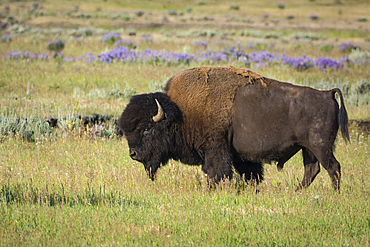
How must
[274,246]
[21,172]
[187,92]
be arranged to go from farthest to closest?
[21,172]
[187,92]
[274,246]

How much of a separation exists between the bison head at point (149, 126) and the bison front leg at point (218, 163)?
598 mm

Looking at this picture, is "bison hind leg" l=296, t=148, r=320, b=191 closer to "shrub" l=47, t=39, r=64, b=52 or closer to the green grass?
the green grass

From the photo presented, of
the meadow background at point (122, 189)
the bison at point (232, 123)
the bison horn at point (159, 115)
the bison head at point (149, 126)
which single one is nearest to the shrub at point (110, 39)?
the meadow background at point (122, 189)

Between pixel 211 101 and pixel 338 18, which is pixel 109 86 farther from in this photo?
pixel 338 18

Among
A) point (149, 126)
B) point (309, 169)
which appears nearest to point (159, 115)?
point (149, 126)

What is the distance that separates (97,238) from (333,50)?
73.9ft

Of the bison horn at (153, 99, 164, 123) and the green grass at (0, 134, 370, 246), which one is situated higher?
the bison horn at (153, 99, 164, 123)

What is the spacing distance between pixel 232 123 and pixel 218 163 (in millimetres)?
566

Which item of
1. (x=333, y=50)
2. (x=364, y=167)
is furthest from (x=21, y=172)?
(x=333, y=50)

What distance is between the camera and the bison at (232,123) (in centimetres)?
532

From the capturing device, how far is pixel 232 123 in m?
5.54

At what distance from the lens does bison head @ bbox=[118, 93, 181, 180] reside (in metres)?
5.67

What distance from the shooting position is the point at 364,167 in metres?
6.76

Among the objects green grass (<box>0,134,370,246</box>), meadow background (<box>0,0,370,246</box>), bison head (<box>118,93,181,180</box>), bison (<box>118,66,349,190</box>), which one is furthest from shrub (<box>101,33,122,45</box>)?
bison head (<box>118,93,181,180</box>)
